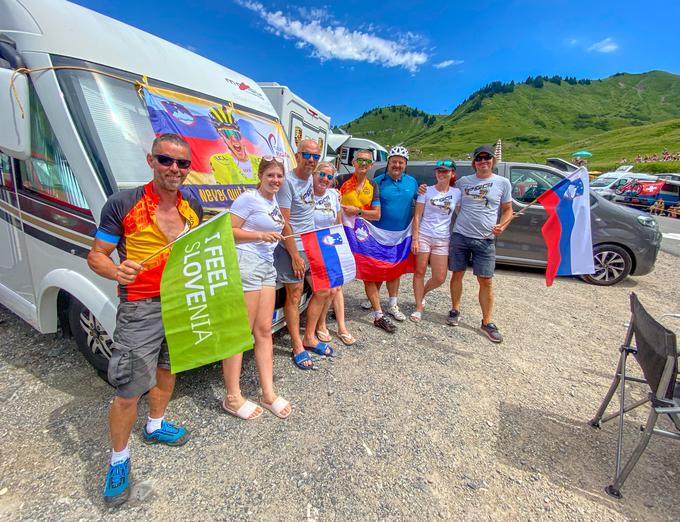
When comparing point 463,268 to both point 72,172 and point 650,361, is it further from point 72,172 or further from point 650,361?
point 72,172

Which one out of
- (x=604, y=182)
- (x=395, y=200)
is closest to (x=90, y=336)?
(x=395, y=200)

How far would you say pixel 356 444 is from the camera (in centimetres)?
235

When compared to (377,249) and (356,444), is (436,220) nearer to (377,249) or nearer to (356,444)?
(377,249)

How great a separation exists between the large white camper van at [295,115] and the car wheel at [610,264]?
520 cm

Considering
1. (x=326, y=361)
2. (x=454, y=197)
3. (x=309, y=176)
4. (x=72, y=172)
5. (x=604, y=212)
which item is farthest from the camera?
(x=604, y=212)

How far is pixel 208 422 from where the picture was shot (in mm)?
2451

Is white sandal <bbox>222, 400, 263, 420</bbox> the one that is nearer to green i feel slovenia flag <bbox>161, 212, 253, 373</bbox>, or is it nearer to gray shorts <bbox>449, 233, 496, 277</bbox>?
green i feel slovenia flag <bbox>161, 212, 253, 373</bbox>

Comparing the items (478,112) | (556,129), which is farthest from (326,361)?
(478,112)

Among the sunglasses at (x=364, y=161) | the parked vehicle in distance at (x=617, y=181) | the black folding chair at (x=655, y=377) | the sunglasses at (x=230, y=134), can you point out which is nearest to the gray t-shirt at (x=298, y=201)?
the sunglasses at (x=364, y=161)

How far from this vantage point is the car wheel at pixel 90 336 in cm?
256

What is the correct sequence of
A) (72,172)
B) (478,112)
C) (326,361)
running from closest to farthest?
(72,172) → (326,361) → (478,112)

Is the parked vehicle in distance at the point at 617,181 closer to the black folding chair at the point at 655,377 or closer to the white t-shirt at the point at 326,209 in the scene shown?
the black folding chair at the point at 655,377

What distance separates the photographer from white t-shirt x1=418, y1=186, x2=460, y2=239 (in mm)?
3865

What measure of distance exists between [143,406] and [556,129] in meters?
152
